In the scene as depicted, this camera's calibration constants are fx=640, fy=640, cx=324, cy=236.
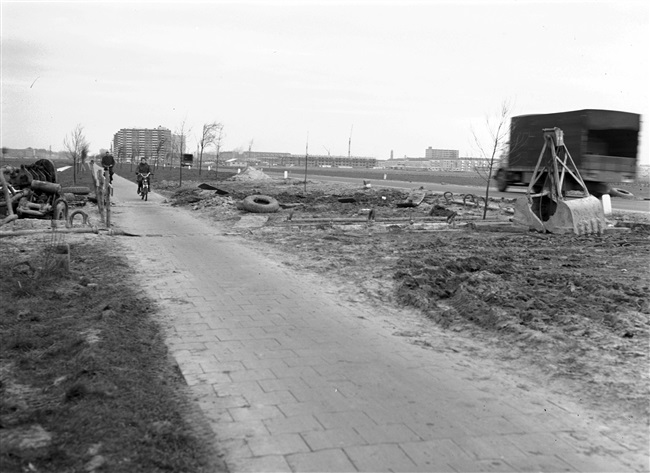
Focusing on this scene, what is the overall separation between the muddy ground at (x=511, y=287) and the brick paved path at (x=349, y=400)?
1.26ft

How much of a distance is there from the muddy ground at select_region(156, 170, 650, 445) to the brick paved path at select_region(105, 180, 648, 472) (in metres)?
0.38

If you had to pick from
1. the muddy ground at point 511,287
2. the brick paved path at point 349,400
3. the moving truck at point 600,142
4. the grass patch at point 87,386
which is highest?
the moving truck at point 600,142

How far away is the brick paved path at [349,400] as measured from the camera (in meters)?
3.70

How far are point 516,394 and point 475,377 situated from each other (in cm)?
42

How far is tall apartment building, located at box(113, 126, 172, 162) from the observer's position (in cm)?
8262

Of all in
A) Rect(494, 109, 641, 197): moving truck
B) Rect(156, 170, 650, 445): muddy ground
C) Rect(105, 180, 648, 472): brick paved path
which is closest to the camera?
Rect(105, 180, 648, 472): brick paved path

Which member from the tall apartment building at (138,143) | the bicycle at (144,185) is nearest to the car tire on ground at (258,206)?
the bicycle at (144,185)

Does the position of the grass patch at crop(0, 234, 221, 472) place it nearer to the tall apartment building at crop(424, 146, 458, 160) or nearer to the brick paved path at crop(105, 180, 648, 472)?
the brick paved path at crop(105, 180, 648, 472)

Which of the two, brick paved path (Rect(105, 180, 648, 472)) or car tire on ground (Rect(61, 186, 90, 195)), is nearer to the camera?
brick paved path (Rect(105, 180, 648, 472))

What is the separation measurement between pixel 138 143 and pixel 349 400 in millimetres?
98213

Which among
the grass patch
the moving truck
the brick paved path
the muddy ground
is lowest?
the brick paved path

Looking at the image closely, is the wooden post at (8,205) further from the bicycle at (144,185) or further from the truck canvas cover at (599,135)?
the truck canvas cover at (599,135)

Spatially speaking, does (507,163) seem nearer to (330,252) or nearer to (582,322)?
A: (330,252)

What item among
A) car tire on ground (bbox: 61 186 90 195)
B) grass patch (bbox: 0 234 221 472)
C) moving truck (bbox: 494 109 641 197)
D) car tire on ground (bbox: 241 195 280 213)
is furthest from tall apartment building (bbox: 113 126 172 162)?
grass patch (bbox: 0 234 221 472)
